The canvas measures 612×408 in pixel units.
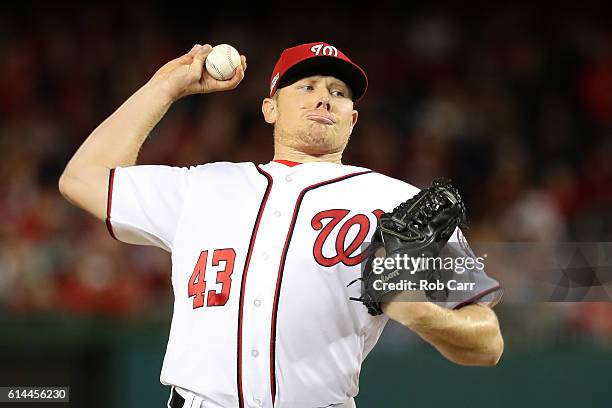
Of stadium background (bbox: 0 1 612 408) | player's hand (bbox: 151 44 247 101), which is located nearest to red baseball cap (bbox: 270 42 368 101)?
player's hand (bbox: 151 44 247 101)

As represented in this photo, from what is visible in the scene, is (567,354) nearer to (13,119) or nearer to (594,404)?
(594,404)

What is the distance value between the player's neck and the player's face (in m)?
0.01

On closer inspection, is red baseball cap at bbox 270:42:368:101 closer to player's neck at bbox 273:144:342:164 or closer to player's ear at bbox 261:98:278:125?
player's ear at bbox 261:98:278:125

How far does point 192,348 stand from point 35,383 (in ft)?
7.75

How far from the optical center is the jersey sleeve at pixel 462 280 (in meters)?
2.21

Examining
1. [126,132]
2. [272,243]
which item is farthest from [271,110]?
[272,243]

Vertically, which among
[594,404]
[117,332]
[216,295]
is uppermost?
[216,295]

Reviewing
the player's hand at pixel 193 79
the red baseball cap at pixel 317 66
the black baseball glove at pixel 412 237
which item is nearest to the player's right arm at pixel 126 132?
the player's hand at pixel 193 79

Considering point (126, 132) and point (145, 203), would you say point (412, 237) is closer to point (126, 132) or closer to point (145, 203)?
point (145, 203)

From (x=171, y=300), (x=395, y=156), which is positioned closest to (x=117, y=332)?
(x=171, y=300)

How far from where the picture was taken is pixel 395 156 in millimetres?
6352

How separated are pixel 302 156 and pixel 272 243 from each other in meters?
0.37

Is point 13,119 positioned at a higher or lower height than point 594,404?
higher

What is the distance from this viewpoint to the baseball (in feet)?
8.66
